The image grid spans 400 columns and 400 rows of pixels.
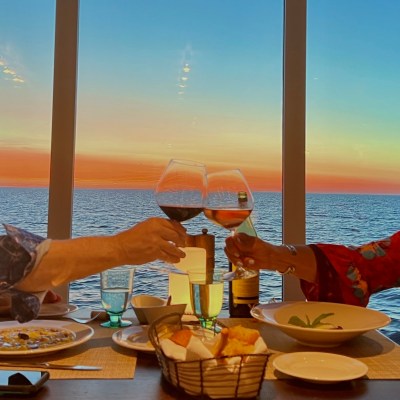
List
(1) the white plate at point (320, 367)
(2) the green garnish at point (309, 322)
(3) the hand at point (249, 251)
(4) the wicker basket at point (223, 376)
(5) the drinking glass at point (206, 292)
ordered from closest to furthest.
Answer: (4) the wicker basket at point (223, 376) → (1) the white plate at point (320, 367) → (5) the drinking glass at point (206, 292) → (2) the green garnish at point (309, 322) → (3) the hand at point (249, 251)

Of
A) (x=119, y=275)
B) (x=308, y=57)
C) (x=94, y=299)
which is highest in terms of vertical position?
(x=308, y=57)

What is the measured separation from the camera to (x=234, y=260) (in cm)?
153

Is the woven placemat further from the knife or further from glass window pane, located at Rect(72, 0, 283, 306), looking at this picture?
glass window pane, located at Rect(72, 0, 283, 306)

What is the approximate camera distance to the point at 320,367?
997 millimetres

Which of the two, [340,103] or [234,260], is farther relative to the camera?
[340,103]

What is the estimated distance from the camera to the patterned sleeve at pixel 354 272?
5.16 feet

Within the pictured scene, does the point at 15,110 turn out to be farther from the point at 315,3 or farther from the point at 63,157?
the point at 315,3

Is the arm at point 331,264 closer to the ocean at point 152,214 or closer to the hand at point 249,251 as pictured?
the hand at point 249,251

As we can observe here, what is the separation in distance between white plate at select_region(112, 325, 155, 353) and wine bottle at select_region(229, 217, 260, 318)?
32 centimetres

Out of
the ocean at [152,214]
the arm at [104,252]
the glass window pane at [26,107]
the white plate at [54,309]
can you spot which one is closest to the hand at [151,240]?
the arm at [104,252]

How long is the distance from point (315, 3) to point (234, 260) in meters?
1.62

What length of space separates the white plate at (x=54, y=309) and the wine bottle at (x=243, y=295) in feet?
1.49

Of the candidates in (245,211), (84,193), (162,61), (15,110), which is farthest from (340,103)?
(245,211)

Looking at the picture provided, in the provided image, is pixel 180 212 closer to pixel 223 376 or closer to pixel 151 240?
pixel 151 240
